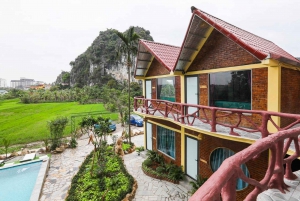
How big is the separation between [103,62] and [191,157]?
214 ft

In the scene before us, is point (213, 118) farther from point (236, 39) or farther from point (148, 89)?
point (148, 89)

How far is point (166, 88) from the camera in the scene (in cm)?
1084

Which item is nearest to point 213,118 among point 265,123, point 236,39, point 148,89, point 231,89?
point 265,123

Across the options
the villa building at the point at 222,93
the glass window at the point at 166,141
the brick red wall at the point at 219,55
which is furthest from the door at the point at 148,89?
the brick red wall at the point at 219,55

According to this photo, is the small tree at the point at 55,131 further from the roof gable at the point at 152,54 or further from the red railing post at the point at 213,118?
the red railing post at the point at 213,118

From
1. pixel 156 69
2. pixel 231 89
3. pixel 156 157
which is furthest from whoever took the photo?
Answer: pixel 156 69

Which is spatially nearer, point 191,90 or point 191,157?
point 191,90

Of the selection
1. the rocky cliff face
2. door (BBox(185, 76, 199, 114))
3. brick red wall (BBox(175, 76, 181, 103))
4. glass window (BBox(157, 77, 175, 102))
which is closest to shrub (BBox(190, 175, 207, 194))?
door (BBox(185, 76, 199, 114))

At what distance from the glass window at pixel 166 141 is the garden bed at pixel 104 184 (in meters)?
2.88

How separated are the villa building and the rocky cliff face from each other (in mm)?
56264

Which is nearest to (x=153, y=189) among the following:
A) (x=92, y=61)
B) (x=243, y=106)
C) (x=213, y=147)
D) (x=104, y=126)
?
(x=213, y=147)

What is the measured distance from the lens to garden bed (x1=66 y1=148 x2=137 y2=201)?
7893 millimetres

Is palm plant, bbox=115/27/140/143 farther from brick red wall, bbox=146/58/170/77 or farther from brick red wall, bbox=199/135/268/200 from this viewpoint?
brick red wall, bbox=199/135/268/200

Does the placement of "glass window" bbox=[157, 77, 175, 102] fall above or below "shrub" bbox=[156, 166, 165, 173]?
above
